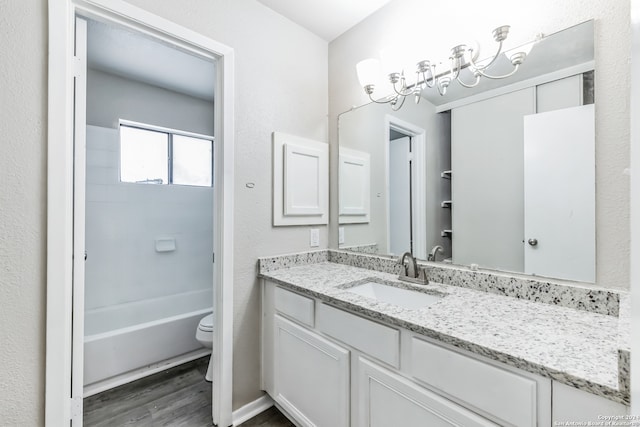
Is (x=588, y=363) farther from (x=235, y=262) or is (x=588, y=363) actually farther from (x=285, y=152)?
(x=285, y=152)

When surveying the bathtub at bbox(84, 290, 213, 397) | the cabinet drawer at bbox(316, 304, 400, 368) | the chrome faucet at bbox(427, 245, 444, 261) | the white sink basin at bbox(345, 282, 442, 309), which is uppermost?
the chrome faucet at bbox(427, 245, 444, 261)

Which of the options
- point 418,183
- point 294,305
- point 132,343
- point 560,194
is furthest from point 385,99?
point 132,343

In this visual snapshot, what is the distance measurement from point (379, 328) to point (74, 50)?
5.65 feet

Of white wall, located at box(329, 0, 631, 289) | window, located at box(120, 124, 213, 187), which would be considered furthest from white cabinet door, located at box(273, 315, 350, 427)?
window, located at box(120, 124, 213, 187)

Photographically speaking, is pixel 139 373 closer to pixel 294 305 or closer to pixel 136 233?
pixel 136 233

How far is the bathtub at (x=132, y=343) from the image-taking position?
191 cm

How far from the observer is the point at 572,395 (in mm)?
653

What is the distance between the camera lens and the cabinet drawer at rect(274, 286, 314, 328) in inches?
53.3

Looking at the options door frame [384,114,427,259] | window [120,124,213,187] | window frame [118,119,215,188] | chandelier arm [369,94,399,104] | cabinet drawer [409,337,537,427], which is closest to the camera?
cabinet drawer [409,337,537,427]

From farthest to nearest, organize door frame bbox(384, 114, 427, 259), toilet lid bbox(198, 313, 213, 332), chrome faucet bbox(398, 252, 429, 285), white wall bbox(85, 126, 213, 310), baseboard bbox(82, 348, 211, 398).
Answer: white wall bbox(85, 126, 213, 310), toilet lid bbox(198, 313, 213, 332), baseboard bbox(82, 348, 211, 398), door frame bbox(384, 114, 427, 259), chrome faucet bbox(398, 252, 429, 285)

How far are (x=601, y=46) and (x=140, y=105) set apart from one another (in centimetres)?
322

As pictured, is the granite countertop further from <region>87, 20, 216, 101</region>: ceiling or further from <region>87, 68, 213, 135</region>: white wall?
<region>87, 68, 213, 135</region>: white wall

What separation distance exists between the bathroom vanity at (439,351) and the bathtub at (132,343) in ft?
3.24

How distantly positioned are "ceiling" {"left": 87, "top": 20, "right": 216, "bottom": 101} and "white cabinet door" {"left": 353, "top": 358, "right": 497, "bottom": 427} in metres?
2.00
